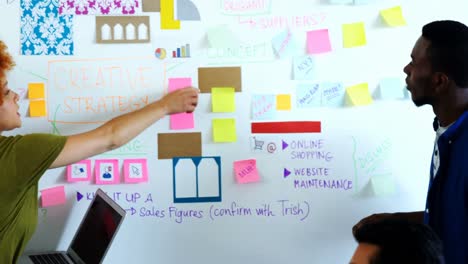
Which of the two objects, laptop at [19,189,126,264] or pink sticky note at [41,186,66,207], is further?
pink sticky note at [41,186,66,207]

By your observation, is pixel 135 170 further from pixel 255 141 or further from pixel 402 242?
pixel 402 242

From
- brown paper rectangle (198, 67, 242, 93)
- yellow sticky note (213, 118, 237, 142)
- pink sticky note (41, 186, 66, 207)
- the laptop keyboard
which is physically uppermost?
brown paper rectangle (198, 67, 242, 93)

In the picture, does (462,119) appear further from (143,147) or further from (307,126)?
(143,147)

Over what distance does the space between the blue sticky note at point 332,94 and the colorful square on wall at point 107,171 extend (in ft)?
2.58

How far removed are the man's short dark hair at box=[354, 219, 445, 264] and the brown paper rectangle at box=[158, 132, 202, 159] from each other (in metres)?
0.86

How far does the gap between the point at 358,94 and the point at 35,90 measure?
45.6 inches

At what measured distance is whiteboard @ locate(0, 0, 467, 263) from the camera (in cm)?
193

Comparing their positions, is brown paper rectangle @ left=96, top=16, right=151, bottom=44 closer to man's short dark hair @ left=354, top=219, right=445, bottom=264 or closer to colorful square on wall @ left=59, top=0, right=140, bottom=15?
colorful square on wall @ left=59, top=0, right=140, bottom=15

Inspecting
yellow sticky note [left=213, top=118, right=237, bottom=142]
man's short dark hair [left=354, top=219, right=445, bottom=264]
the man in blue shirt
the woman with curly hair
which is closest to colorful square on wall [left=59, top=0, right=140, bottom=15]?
the woman with curly hair

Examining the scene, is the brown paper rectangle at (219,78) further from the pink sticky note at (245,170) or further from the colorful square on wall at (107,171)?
the colorful square on wall at (107,171)

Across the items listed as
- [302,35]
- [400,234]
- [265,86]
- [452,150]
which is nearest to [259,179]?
[265,86]

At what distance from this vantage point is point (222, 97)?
1.94 m

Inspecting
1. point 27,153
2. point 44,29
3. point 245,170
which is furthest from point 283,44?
point 27,153

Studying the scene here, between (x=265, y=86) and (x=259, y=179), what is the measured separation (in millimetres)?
338
